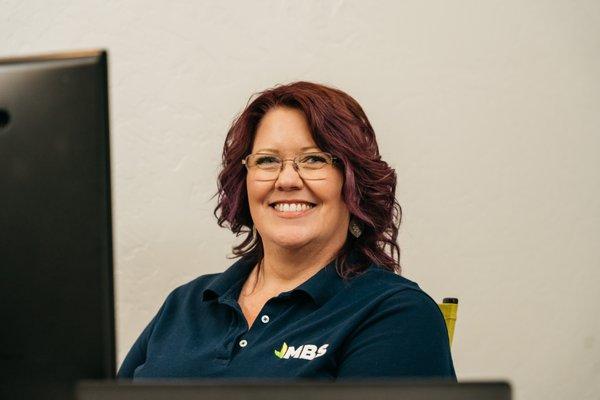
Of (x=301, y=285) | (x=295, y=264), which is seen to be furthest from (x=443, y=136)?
(x=301, y=285)

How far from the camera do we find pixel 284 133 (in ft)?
5.63

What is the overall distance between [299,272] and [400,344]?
371 millimetres

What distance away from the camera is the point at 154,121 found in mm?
2219

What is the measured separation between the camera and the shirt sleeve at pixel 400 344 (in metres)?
1.40

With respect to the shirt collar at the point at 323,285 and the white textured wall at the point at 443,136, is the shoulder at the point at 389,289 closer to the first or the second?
the shirt collar at the point at 323,285

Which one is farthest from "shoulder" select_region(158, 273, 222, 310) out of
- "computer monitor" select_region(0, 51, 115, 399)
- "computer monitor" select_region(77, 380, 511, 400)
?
"computer monitor" select_region(77, 380, 511, 400)

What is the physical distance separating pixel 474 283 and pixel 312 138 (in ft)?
2.47

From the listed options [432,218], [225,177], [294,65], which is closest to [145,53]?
[294,65]

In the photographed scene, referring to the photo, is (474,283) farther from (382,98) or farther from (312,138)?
(312,138)

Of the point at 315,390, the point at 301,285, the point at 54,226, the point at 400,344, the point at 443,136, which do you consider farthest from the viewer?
the point at 443,136

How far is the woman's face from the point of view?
66.6 inches

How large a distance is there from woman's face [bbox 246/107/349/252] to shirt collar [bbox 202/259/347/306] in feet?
0.25

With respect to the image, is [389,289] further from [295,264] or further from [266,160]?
[266,160]

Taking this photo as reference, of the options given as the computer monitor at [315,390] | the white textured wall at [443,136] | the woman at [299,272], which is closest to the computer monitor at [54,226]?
the computer monitor at [315,390]
